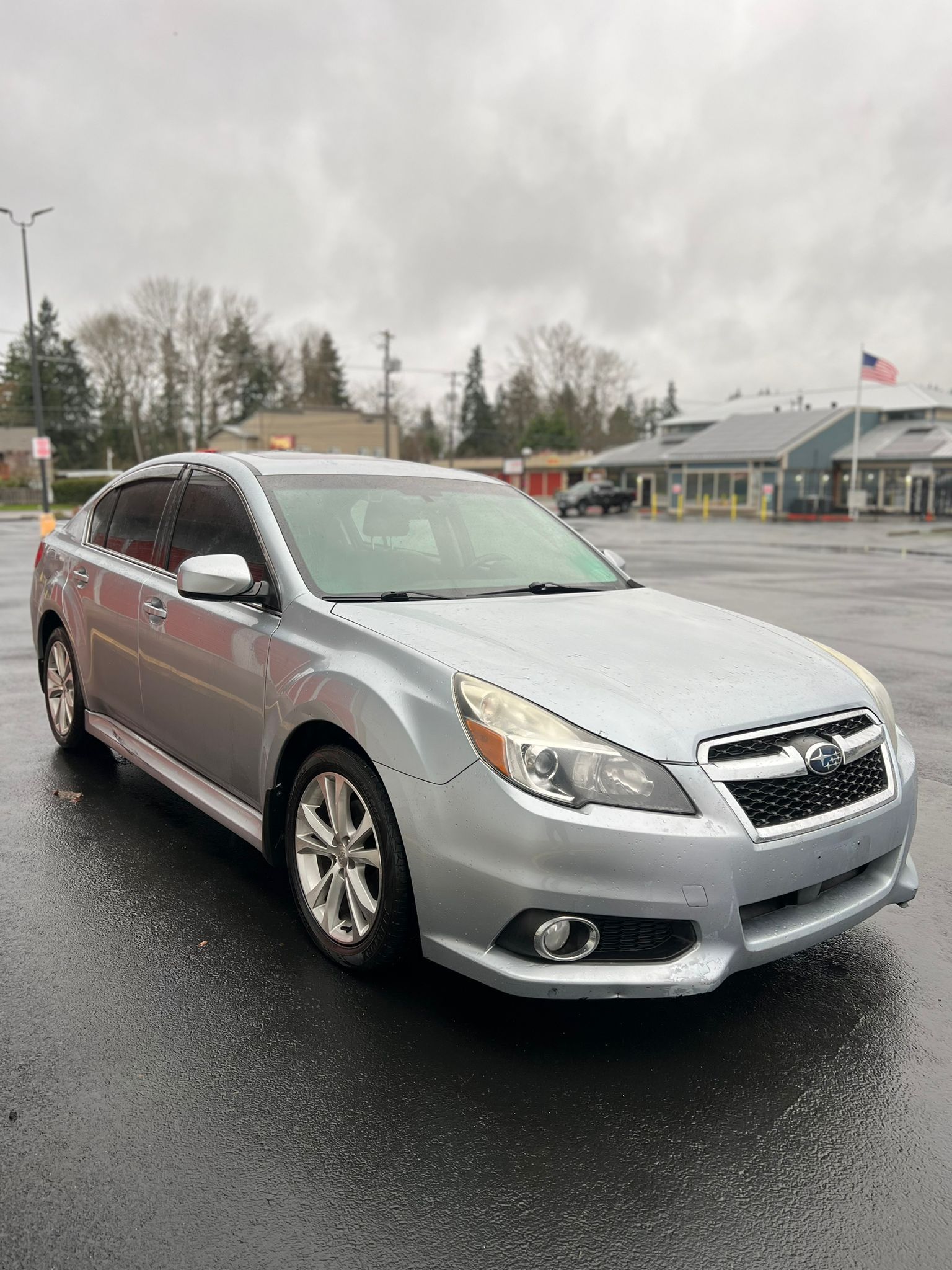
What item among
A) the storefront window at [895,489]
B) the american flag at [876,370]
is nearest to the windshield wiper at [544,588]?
the american flag at [876,370]

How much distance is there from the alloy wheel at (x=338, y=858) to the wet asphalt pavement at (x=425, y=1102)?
0.61 feet

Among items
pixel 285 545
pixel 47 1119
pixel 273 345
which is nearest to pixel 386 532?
pixel 285 545

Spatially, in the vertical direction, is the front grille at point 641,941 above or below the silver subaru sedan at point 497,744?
below

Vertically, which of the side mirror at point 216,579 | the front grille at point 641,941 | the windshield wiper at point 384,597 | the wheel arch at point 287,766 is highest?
the side mirror at point 216,579

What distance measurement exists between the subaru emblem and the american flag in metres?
42.0

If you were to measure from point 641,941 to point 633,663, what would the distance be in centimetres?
86

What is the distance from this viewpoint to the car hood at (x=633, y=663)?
2873 millimetres

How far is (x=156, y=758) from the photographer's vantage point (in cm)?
448

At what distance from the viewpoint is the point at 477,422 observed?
102438 mm

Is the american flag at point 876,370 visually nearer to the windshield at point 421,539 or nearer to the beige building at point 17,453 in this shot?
the windshield at point 421,539

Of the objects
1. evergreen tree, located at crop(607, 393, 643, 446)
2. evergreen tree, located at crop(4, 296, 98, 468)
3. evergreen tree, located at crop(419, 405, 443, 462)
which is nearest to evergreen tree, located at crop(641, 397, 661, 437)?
evergreen tree, located at crop(607, 393, 643, 446)

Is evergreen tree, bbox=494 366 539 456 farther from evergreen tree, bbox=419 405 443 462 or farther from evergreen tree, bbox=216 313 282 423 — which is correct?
evergreen tree, bbox=216 313 282 423

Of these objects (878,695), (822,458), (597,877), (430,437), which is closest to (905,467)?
(822,458)

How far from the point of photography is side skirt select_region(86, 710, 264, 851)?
377 cm
